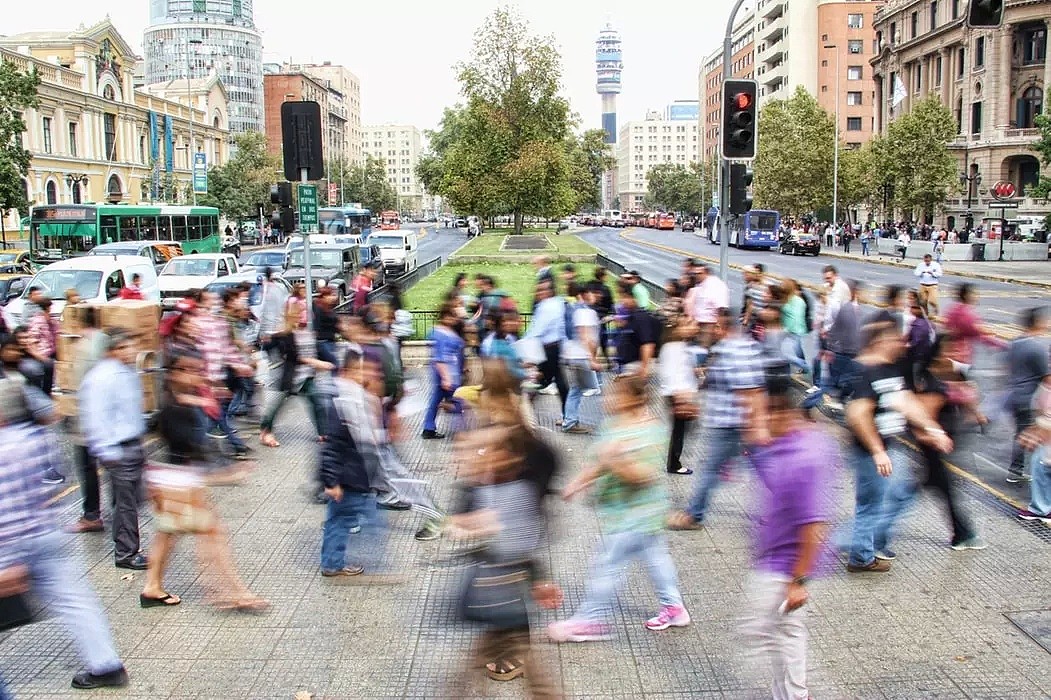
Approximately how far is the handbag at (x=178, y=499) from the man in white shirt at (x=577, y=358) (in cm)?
609

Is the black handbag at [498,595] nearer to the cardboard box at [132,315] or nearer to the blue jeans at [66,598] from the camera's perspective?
the blue jeans at [66,598]

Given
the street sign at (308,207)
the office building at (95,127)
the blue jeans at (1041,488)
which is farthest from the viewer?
the office building at (95,127)

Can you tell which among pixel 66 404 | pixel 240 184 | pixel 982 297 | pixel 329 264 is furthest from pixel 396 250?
pixel 240 184


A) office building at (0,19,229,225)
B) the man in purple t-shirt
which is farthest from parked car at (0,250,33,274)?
the man in purple t-shirt

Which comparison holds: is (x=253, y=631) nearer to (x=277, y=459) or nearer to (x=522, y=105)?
(x=277, y=459)

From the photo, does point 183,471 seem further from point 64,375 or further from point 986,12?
point 986,12

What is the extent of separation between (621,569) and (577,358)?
590cm

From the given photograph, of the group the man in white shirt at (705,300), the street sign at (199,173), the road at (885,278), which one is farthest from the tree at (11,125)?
the man in white shirt at (705,300)

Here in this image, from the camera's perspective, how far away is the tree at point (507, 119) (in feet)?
167

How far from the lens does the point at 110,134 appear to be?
68.2 m

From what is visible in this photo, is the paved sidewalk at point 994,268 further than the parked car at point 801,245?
No

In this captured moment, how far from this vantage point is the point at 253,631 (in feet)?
20.4

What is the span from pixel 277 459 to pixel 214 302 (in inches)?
79.7

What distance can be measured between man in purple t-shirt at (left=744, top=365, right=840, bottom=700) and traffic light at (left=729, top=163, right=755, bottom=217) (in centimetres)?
979
